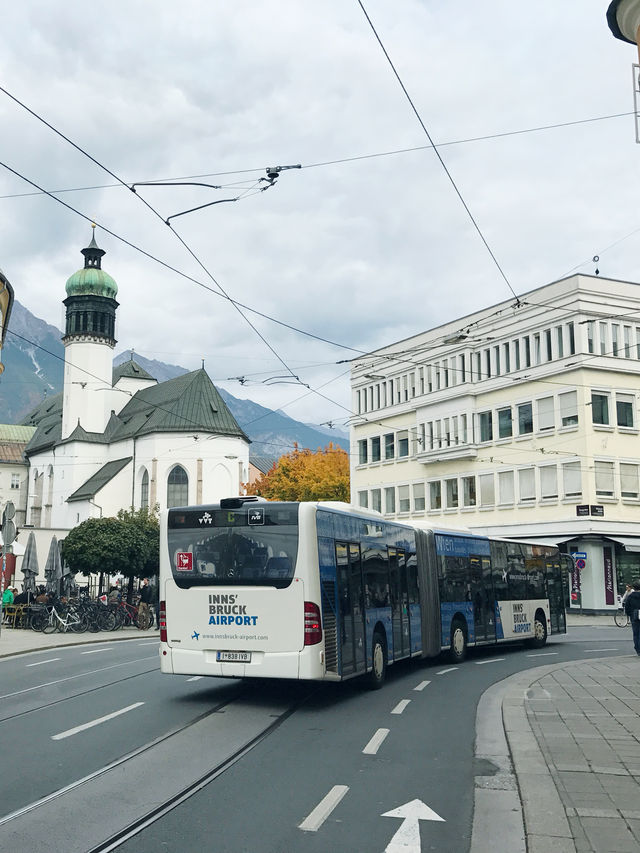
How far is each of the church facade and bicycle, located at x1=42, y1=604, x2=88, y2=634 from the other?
140 ft

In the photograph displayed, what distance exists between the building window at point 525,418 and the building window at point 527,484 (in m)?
2.12

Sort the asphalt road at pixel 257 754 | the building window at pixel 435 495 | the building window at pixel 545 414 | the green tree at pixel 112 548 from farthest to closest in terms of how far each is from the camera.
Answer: the building window at pixel 435 495 → the building window at pixel 545 414 → the green tree at pixel 112 548 → the asphalt road at pixel 257 754

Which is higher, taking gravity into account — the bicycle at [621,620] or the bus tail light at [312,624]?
the bus tail light at [312,624]

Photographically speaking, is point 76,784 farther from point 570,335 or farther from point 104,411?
point 104,411

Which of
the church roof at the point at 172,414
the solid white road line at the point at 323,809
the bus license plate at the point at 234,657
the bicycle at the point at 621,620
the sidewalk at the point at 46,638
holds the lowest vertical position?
the bicycle at the point at 621,620

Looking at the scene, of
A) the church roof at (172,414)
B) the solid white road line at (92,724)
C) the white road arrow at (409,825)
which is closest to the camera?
the white road arrow at (409,825)

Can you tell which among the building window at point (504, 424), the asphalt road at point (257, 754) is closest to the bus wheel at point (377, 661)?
the asphalt road at point (257, 754)

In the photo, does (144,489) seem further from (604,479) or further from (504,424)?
(604,479)

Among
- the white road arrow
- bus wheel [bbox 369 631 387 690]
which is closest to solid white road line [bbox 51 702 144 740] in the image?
bus wheel [bbox 369 631 387 690]

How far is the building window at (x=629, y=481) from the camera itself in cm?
4606

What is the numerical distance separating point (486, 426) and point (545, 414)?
4825 mm

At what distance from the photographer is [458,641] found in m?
19.8

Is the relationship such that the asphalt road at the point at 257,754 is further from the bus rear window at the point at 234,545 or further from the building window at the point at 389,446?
the building window at the point at 389,446

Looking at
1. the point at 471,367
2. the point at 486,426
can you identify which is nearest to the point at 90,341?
the point at 471,367
